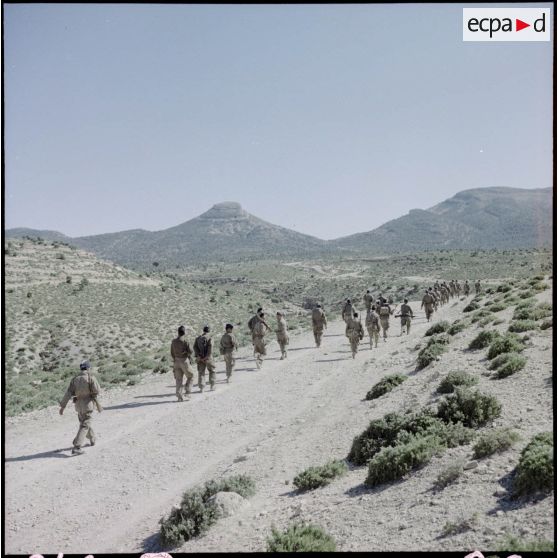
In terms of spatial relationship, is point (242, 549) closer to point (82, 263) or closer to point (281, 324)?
point (281, 324)

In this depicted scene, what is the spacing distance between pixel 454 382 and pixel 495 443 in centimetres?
357

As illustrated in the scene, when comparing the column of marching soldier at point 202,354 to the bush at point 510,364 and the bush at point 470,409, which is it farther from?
the bush at point 510,364

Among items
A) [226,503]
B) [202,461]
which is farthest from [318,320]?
[226,503]

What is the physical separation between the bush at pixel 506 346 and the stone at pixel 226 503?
22.9ft

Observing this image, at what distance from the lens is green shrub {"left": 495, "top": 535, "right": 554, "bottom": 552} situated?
454 cm

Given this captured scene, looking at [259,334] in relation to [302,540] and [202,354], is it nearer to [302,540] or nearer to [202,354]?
[202,354]

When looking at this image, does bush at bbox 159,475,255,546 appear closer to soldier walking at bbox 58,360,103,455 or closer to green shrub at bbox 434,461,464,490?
green shrub at bbox 434,461,464,490

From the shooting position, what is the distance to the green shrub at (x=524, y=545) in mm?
4539

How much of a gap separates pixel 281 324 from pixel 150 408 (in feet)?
21.5

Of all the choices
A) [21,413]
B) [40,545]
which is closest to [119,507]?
[40,545]

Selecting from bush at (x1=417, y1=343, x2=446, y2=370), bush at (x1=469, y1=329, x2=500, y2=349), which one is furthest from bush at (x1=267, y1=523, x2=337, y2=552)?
bush at (x1=469, y1=329, x2=500, y2=349)

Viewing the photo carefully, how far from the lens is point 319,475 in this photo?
7.28 meters

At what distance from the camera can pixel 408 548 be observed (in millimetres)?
5176

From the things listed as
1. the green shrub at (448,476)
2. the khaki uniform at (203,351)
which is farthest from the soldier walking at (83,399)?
the green shrub at (448,476)
